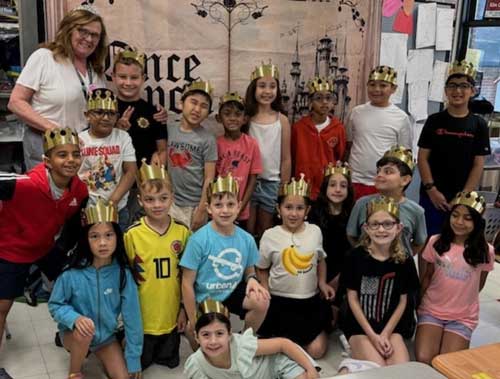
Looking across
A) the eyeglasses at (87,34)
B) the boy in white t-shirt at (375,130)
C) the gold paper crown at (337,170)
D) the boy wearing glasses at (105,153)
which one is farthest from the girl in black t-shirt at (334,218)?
the eyeglasses at (87,34)

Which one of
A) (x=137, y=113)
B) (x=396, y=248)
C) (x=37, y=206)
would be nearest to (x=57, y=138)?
(x=37, y=206)

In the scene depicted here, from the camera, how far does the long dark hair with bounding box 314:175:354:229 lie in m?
2.85

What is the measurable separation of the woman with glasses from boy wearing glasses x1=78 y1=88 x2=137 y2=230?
11cm

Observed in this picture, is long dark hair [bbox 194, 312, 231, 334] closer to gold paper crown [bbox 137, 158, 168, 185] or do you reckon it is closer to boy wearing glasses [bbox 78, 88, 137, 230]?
gold paper crown [bbox 137, 158, 168, 185]

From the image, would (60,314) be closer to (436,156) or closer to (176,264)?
(176,264)

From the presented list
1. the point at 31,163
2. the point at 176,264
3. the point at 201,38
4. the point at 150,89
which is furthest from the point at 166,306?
the point at 201,38

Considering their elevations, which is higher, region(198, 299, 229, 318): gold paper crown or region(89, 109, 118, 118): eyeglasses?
region(89, 109, 118, 118): eyeglasses

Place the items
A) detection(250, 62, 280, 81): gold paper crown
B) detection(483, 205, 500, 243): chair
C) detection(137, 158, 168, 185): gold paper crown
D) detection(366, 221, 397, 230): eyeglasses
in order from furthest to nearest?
detection(483, 205, 500, 243): chair
detection(250, 62, 280, 81): gold paper crown
detection(366, 221, 397, 230): eyeglasses
detection(137, 158, 168, 185): gold paper crown

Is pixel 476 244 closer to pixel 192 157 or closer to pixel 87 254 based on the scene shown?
pixel 192 157

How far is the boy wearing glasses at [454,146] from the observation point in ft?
9.99

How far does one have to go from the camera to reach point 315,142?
3.15m

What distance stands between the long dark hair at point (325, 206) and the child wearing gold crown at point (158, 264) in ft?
2.53

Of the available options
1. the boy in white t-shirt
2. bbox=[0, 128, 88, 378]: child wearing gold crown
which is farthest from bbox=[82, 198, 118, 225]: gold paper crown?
the boy in white t-shirt

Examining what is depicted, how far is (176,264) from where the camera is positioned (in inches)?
94.3
